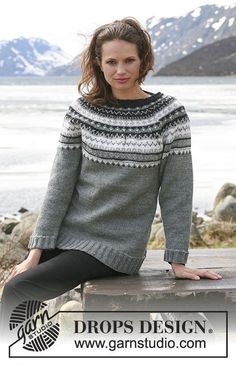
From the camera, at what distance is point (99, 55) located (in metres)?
2.86

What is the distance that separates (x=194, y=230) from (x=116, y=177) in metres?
2.68

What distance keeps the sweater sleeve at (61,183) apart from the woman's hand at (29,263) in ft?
0.08

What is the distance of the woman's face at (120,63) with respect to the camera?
2.77 m

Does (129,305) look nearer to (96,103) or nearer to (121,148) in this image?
(121,148)

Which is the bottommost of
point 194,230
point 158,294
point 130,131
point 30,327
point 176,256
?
point 30,327

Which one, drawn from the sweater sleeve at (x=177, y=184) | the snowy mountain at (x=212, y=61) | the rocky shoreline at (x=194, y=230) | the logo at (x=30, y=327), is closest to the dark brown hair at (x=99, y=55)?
the sweater sleeve at (x=177, y=184)

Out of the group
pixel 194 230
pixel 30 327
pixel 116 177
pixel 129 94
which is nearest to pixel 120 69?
pixel 129 94

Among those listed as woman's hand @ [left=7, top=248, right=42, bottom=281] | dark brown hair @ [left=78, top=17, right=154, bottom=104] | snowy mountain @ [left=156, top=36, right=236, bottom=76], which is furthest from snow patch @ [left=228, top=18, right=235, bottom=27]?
woman's hand @ [left=7, top=248, right=42, bottom=281]

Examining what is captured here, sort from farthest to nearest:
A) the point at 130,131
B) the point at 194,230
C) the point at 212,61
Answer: the point at 212,61, the point at 194,230, the point at 130,131

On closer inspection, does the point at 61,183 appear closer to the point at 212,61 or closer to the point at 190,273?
the point at 190,273

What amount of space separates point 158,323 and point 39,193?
165 inches

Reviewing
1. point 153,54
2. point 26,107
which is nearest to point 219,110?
point 26,107

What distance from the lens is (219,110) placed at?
28.7 ft

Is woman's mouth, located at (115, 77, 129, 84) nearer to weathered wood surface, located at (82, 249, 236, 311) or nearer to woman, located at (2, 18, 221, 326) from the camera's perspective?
woman, located at (2, 18, 221, 326)
